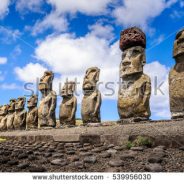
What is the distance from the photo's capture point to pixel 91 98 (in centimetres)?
1038

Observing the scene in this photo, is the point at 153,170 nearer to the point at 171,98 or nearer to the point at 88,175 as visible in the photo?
the point at 88,175

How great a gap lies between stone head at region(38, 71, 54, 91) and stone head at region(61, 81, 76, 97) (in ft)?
5.14

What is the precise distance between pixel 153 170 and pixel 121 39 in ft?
17.3

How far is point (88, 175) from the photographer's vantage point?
12.0ft

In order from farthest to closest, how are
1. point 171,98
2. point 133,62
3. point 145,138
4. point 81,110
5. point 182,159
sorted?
point 81,110
point 133,62
point 171,98
point 145,138
point 182,159

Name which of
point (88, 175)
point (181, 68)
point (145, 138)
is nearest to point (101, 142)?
point (145, 138)

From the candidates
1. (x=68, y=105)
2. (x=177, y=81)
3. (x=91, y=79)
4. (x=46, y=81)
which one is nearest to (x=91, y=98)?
(x=91, y=79)

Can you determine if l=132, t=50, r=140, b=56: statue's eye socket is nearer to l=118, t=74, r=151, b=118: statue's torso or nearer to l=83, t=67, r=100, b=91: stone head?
l=118, t=74, r=151, b=118: statue's torso

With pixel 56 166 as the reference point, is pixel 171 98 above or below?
above

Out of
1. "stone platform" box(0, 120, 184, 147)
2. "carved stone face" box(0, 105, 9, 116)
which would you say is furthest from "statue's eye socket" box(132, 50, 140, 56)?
"carved stone face" box(0, 105, 9, 116)

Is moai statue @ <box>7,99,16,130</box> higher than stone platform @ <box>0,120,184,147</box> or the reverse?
higher

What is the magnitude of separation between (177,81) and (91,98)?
13.1 ft

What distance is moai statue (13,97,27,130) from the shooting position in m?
16.6

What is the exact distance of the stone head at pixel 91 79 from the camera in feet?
34.9
